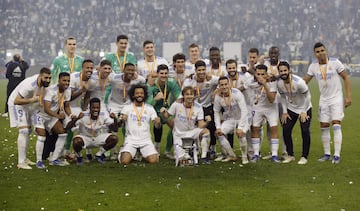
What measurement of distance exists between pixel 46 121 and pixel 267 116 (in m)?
3.57

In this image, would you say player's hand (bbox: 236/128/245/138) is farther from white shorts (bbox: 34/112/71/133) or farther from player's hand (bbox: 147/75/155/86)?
white shorts (bbox: 34/112/71/133)

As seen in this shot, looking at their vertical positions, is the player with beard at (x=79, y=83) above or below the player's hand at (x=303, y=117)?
above

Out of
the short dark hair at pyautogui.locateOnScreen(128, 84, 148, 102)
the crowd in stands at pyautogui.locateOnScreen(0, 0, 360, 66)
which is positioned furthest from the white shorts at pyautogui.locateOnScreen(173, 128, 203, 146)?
the crowd in stands at pyautogui.locateOnScreen(0, 0, 360, 66)

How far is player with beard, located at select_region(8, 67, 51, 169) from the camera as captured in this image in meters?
11.1

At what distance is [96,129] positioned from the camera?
11836mm

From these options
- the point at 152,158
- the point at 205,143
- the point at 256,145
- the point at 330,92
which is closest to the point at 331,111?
the point at 330,92

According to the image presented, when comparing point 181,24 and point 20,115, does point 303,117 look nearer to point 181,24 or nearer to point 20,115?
point 20,115

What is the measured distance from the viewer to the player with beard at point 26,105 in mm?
11078

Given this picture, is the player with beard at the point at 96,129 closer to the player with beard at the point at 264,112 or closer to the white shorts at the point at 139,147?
the white shorts at the point at 139,147

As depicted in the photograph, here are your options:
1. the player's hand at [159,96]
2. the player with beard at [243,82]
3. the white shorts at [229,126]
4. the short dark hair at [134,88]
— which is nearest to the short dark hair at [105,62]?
the short dark hair at [134,88]

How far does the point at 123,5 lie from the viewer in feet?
220

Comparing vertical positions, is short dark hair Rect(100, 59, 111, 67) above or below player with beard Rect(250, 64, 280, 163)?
above

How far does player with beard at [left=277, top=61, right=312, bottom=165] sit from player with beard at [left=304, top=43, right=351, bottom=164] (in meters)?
0.28

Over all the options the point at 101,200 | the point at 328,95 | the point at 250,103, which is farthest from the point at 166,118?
the point at 101,200
